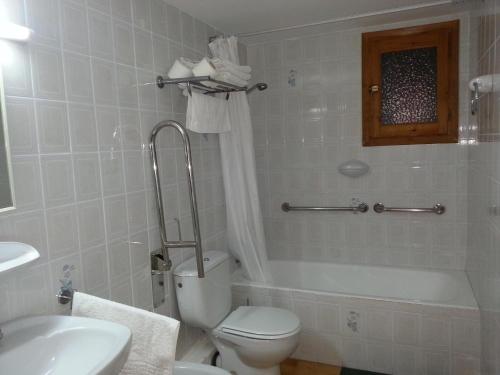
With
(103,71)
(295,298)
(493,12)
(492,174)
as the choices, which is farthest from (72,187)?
(493,12)

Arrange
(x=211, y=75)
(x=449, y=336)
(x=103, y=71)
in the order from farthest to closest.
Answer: (x=449, y=336) → (x=211, y=75) → (x=103, y=71)

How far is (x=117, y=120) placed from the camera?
1.90 metres

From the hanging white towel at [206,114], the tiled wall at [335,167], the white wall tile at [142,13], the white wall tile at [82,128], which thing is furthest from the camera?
the tiled wall at [335,167]

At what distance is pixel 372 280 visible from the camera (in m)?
3.06

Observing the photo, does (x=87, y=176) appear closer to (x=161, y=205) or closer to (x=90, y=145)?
(x=90, y=145)

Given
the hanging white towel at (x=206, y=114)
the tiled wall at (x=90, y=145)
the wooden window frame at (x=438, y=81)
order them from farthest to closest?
the wooden window frame at (x=438, y=81)
the hanging white towel at (x=206, y=114)
the tiled wall at (x=90, y=145)

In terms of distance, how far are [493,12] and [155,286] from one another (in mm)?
2151

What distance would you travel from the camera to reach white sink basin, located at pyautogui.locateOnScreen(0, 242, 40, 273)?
1.27m

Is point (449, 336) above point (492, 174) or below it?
below

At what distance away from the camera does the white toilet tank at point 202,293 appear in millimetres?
2215

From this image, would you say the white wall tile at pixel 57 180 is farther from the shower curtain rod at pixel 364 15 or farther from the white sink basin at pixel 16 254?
the shower curtain rod at pixel 364 15

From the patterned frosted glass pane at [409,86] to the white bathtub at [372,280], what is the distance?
1101 millimetres

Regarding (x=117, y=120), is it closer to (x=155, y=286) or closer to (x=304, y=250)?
(x=155, y=286)

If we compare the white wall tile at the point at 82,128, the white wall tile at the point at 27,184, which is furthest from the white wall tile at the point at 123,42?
the white wall tile at the point at 27,184
